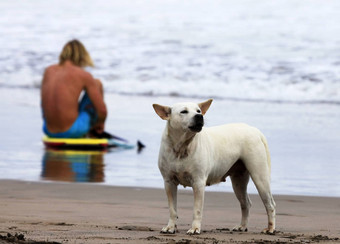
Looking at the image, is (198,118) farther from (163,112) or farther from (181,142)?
(163,112)

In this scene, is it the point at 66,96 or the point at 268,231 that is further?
the point at 66,96

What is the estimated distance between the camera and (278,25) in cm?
3144

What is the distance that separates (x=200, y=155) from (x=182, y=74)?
18.1 metres

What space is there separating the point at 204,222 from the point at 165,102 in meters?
12.4

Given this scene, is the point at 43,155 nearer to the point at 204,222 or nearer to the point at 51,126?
the point at 51,126

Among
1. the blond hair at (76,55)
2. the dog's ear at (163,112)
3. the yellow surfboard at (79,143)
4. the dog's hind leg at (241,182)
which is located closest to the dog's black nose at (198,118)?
the dog's ear at (163,112)

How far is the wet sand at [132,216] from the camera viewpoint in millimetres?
5848

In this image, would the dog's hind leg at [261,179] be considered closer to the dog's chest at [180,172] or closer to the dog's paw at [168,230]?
the dog's chest at [180,172]

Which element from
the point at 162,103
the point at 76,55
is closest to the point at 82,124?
the point at 76,55

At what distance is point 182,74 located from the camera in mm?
24141

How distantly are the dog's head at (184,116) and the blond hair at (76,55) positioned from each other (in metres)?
7.47

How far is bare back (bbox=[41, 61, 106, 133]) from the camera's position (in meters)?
13.3

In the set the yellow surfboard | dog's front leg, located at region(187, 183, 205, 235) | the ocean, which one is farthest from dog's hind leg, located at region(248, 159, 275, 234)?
the yellow surfboard

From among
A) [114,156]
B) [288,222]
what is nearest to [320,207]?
[288,222]
